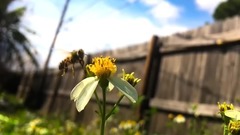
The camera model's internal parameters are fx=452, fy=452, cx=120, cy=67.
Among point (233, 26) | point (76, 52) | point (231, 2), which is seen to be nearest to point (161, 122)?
point (233, 26)

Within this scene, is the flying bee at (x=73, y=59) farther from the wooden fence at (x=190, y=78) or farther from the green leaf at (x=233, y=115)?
the wooden fence at (x=190, y=78)

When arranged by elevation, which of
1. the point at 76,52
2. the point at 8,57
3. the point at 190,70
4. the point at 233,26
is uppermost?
the point at 8,57

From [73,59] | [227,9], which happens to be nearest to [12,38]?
[227,9]

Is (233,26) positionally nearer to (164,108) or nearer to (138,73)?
(164,108)

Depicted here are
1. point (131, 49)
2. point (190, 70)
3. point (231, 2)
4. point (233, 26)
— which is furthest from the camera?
point (231, 2)

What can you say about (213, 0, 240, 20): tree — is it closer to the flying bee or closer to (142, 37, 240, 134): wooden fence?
(142, 37, 240, 134): wooden fence

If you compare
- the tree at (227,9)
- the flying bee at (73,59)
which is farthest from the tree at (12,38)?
the flying bee at (73,59)

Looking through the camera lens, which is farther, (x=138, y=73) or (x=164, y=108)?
(x=138, y=73)
